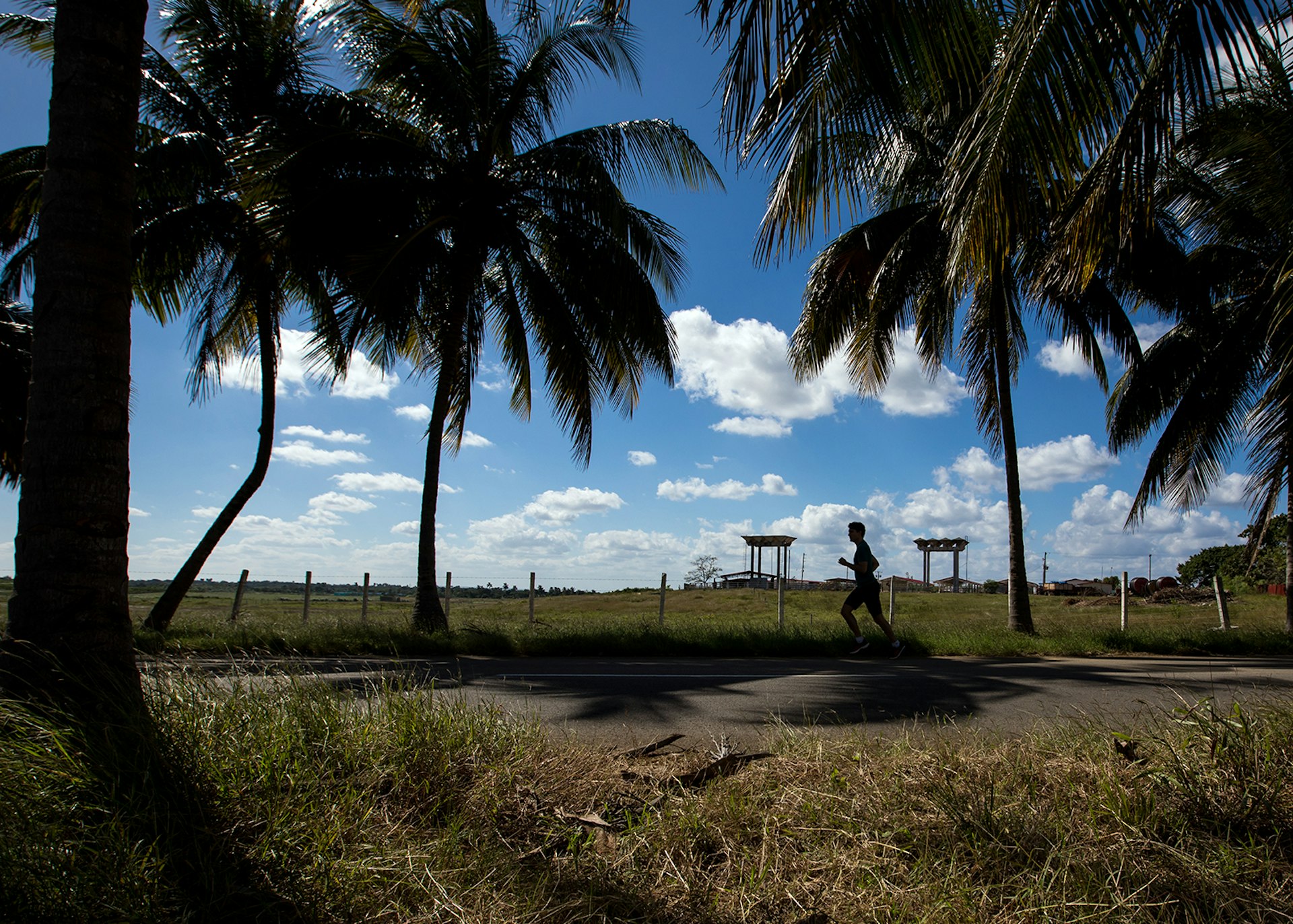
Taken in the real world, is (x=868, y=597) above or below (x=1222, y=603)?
above

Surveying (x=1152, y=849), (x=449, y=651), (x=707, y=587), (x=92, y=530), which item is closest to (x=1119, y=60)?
(x=1152, y=849)

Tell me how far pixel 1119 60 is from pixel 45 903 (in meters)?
5.78

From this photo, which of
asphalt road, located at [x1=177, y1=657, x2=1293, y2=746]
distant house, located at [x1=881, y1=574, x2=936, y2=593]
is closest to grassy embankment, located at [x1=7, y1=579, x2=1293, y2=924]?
asphalt road, located at [x1=177, y1=657, x2=1293, y2=746]

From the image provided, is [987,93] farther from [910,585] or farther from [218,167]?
[910,585]

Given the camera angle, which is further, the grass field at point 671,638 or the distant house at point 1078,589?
the distant house at point 1078,589

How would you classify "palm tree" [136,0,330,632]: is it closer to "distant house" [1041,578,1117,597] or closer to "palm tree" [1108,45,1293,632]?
"palm tree" [1108,45,1293,632]

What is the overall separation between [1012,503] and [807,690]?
862 centimetres

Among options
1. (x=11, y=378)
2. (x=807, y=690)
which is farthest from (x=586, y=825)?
(x=11, y=378)

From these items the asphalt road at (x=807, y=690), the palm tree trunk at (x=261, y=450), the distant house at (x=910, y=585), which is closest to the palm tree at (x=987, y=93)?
the asphalt road at (x=807, y=690)

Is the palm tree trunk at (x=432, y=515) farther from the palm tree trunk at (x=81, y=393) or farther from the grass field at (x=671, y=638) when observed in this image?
the palm tree trunk at (x=81, y=393)

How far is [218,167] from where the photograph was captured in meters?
12.2

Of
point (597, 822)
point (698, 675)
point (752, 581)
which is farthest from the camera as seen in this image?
point (752, 581)

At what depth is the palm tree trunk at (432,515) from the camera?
1234cm

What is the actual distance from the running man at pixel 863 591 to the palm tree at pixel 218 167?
8970mm
